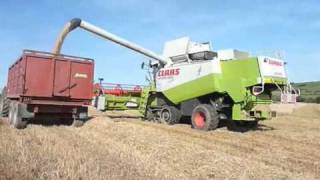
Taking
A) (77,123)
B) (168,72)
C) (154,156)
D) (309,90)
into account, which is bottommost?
(154,156)

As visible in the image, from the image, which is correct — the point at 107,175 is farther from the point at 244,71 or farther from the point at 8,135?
the point at 244,71

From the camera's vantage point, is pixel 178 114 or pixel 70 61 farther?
pixel 178 114

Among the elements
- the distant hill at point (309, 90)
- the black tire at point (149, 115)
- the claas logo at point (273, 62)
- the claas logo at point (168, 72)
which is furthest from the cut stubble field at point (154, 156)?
the distant hill at point (309, 90)

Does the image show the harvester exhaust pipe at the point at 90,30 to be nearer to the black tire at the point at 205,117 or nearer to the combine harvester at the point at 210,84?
the combine harvester at the point at 210,84

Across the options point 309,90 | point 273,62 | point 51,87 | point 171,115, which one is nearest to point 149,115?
point 171,115

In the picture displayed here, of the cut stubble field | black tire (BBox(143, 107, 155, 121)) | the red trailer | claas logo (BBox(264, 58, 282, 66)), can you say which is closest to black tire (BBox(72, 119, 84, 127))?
the red trailer

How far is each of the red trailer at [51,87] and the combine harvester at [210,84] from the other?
3.42 m

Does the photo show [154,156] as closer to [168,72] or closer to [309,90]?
[168,72]

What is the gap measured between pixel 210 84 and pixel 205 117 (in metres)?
1.17

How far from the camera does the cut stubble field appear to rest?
6855 mm

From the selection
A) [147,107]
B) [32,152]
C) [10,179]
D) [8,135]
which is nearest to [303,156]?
[32,152]

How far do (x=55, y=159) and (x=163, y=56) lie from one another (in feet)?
33.9

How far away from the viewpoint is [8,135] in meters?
11.2

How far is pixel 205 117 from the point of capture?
48.7ft
